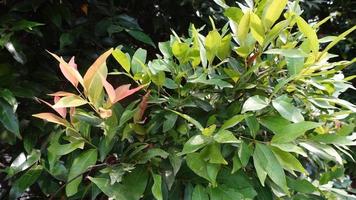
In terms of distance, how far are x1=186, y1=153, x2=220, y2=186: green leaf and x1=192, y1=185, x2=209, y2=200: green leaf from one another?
42 millimetres

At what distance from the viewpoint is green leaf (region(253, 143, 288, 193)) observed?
0.65 meters

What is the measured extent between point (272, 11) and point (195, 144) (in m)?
0.26

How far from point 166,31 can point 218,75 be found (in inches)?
28.4

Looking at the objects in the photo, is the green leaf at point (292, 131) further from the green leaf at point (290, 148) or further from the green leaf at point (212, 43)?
the green leaf at point (212, 43)

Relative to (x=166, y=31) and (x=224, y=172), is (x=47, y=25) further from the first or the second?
(x=224, y=172)

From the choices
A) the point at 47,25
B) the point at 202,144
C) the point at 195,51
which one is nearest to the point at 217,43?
the point at 195,51

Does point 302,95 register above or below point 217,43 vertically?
below

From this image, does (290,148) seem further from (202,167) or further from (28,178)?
(28,178)

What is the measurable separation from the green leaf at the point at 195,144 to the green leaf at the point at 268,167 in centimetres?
9

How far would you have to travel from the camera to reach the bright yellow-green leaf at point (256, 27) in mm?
697

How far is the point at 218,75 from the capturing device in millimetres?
773

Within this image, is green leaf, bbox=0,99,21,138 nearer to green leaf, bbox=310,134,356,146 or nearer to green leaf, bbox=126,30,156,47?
green leaf, bbox=126,30,156,47

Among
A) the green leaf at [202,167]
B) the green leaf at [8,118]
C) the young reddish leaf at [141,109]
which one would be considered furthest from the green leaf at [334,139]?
the green leaf at [8,118]

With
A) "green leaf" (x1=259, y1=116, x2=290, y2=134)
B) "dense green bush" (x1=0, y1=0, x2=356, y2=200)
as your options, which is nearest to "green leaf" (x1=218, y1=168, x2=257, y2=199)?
"dense green bush" (x1=0, y1=0, x2=356, y2=200)
